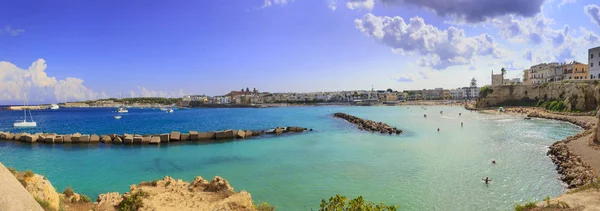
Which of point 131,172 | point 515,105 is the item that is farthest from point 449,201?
point 515,105

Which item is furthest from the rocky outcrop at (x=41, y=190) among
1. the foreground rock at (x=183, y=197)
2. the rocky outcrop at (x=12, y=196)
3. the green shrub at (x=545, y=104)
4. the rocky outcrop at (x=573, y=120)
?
the green shrub at (x=545, y=104)

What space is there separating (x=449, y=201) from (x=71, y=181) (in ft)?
60.1

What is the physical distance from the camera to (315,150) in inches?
987

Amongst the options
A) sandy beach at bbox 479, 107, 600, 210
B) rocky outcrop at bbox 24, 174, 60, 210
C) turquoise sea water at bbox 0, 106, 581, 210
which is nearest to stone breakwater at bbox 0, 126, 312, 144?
turquoise sea water at bbox 0, 106, 581, 210

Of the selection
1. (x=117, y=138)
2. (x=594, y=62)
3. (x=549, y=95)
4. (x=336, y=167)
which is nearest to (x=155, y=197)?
(x=336, y=167)

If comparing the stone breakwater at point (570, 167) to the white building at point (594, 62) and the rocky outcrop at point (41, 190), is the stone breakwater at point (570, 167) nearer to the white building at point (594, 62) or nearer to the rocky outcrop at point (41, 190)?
the rocky outcrop at point (41, 190)

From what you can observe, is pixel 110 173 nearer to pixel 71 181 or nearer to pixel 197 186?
pixel 71 181

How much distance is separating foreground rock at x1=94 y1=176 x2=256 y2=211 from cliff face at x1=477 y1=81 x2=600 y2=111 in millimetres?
53525

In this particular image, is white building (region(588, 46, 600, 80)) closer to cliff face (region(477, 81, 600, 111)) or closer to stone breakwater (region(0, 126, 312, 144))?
cliff face (region(477, 81, 600, 111))

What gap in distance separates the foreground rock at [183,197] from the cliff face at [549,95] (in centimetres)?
5353

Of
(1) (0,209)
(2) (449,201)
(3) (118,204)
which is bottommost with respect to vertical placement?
(2) (449,201)

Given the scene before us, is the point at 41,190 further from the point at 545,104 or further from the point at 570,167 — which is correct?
the point at 545,104

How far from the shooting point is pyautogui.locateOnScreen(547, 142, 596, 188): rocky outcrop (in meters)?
13.9

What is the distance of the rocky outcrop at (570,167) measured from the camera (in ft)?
45.7
